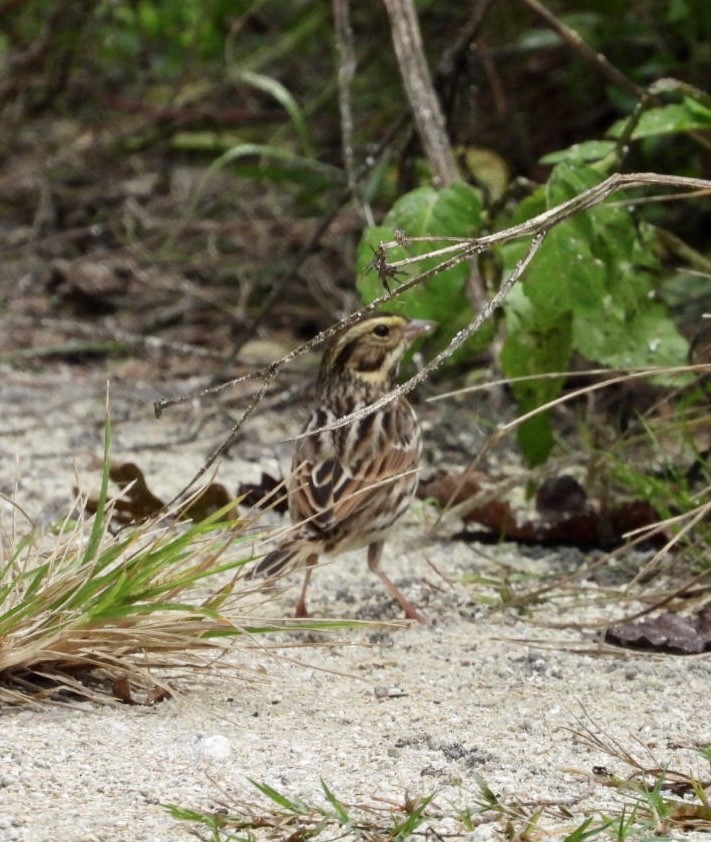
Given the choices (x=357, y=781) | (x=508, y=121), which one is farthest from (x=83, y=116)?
(x=357, y=781)

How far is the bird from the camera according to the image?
453 cm

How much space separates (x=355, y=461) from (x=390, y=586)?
0.42 meters

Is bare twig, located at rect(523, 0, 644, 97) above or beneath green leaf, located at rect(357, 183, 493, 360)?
above

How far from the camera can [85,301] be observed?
8062 millimetres

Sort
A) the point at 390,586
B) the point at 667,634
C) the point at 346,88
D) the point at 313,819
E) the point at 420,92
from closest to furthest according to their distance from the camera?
1. the point at 313,819
2. the point at 667,634
3. the point at 390,586
4. the point at 420,92
5. the point at 346,88

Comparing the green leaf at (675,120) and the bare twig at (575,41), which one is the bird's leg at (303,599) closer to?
the green leaf at (675,120)

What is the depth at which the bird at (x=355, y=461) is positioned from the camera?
14.9ft

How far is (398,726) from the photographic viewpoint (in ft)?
11.5

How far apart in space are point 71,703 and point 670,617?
65.2 inches

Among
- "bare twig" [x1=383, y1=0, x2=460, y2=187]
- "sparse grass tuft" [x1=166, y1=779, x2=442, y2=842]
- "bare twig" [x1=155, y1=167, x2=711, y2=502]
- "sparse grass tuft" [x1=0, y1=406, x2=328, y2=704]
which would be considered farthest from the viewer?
"bare twig" [x1=383, y1=0, x2=460, y2=187]

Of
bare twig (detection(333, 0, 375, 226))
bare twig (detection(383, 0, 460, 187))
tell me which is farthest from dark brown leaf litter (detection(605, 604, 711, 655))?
bare twig (detection(333, 0, 375, 226))

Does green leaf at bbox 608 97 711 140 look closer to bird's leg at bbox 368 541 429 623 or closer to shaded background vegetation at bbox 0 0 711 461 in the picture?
shaded background vegetation at bbox 0 0 711 461

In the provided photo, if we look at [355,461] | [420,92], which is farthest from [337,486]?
[420,92]

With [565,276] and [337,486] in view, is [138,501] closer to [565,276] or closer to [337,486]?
[337,486]
